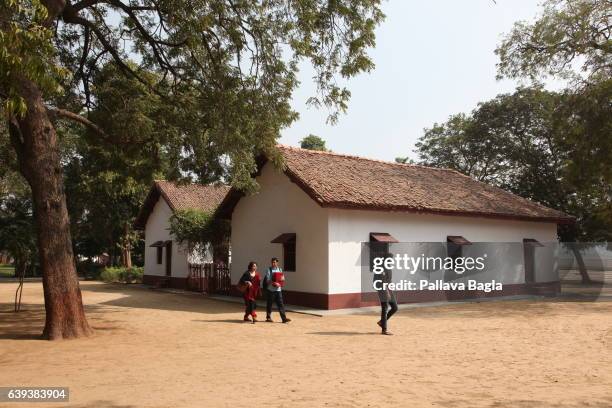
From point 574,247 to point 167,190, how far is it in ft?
77.0

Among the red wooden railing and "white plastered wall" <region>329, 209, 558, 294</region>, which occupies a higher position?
"white plastered wall" <region>329, 209, 558, 294</region>

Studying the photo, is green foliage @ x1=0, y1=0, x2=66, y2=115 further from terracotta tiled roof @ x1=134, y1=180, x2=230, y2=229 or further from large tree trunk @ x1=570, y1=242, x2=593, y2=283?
large tree trunk @ x1=570, y1=242, x2=593, y2=283

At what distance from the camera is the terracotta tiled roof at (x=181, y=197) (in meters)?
26.8

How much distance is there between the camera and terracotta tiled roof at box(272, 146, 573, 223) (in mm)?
15883

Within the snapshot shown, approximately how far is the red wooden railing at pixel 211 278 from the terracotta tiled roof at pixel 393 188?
6.09 metres

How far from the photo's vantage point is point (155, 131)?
14.6 metres

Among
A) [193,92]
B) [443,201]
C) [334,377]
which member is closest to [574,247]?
[443,201]

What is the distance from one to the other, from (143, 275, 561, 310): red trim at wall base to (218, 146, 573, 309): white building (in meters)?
0.04

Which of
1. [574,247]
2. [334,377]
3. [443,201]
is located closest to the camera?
[334,377]

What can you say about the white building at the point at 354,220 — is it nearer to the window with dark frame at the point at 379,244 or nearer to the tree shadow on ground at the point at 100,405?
the window with dark frame at the point at 379,244

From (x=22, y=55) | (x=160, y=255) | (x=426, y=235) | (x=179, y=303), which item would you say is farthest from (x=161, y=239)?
(x=22, y=55)

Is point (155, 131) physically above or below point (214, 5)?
below

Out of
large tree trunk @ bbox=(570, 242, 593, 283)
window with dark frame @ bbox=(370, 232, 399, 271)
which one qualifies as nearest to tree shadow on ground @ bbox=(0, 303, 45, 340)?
window with dark frame @ bbox=(370, 232, 399, 271)

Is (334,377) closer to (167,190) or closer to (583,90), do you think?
(583,90)
